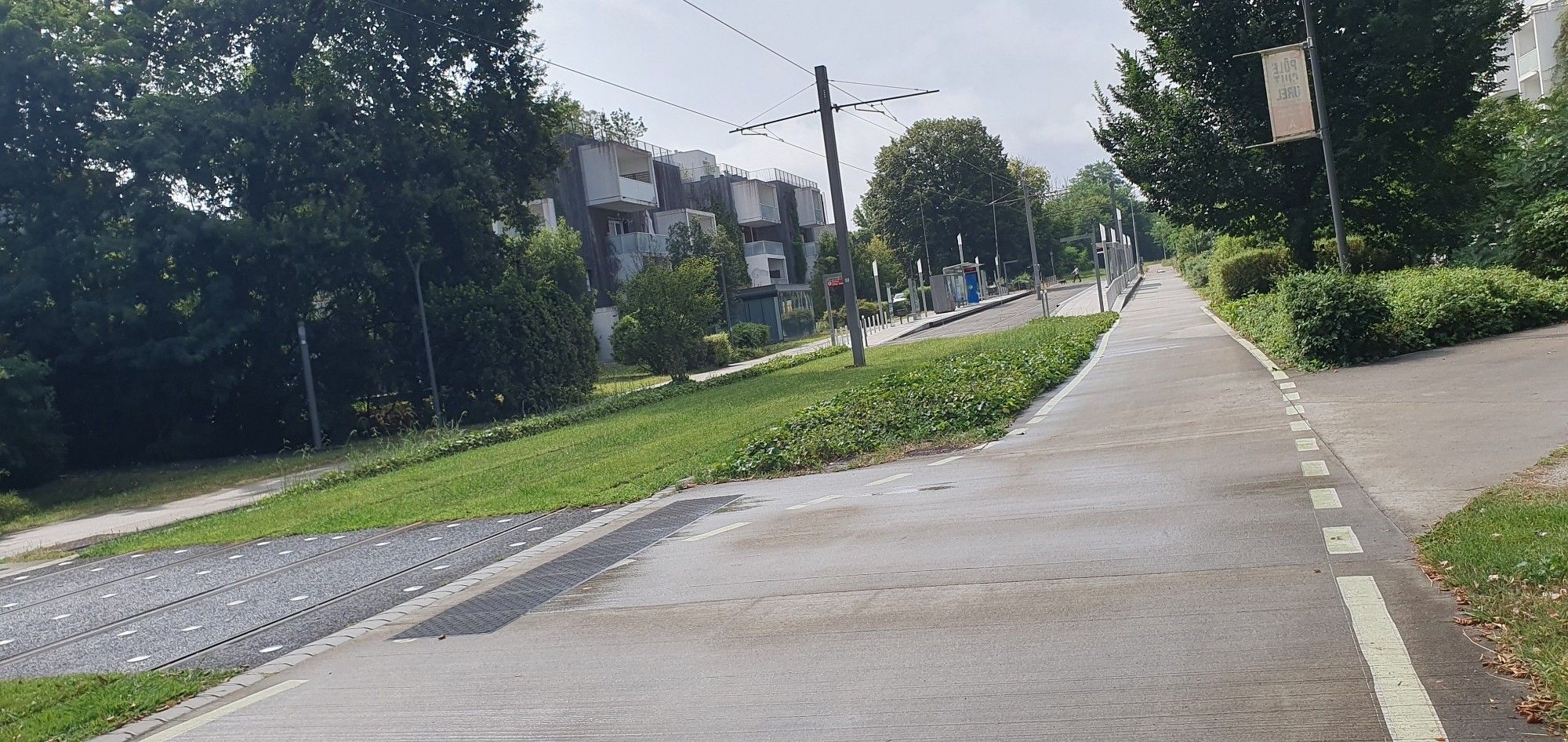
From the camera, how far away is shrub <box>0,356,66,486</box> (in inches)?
958

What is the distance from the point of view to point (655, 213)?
6738cm

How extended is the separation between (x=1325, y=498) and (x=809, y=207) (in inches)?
3353

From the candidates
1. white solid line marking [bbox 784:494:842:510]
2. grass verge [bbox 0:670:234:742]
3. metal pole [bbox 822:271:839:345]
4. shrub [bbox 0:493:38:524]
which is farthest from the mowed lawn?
metal pole [bbox 822:271:839:345]

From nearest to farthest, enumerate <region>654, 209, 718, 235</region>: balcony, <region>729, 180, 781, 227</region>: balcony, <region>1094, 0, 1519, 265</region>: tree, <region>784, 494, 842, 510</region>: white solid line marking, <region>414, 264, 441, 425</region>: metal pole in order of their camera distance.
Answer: <region>784, 494, 842, 510</region>: white solid line marking < <region>1094, 0, 1519, 265</region>: tree < <region>414, 264, 441, 425</region>: metal pole < <region>654, 209, 718, 235</region>: balcony < <region>729, 180, 781, 227</region>: balcony

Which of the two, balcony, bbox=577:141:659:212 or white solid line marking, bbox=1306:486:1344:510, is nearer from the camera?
white solid line marking, bbox=1306:486:1344:510

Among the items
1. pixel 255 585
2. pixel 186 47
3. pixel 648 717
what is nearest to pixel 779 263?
pixel 186 47

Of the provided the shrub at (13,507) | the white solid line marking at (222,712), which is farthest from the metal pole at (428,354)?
the white solid line marking at (222,712)

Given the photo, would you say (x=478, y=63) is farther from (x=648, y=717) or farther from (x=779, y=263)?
(x=779, y=263)

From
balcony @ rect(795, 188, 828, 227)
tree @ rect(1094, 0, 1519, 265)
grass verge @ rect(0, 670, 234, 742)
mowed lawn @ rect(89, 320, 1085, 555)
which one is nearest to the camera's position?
grass verge @ rect(0, 670, 234, 742)

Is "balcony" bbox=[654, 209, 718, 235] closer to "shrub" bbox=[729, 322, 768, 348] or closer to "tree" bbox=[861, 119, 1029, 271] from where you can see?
"shrub" bbox=[729, 322, 768, 348]

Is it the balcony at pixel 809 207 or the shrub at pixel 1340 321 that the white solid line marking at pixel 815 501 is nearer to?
the shrub at pixel 1340 321

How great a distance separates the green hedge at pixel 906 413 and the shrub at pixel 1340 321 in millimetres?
3765

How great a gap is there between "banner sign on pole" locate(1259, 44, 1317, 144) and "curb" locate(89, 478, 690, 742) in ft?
45.1

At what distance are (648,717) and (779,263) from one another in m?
75.2
